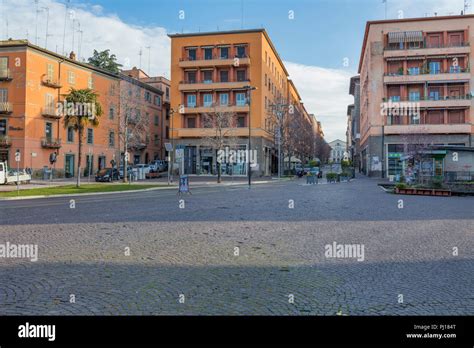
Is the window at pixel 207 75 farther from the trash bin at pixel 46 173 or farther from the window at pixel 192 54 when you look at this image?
the trash bin at pixel 46 173

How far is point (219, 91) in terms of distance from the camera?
56.8 meters

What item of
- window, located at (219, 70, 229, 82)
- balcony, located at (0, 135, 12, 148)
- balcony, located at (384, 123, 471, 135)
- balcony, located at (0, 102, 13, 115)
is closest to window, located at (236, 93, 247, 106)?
window, located at (219, 70, 229, 82)

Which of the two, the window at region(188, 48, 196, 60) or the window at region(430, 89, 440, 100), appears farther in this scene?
the window at region(188, 48, 196, 60)

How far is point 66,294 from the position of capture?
17.1 feet

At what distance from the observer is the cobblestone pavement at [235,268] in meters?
4.87

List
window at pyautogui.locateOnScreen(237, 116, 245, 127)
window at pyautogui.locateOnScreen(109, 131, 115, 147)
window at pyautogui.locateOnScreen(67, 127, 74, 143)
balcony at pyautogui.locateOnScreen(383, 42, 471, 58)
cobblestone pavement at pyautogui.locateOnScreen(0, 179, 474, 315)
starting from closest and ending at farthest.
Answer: cobblestone pavement at pyautogui.locateOnScreen(0, 179, 474, 315) → window at pyautogui.locateOnScreen(67, 127, 74, 143) → balcony at pyautogui.locateOnScreen(383, 42, 471, 58) → window at pyautogui.locateOnScreen(109, 131, 115, 147) → window at pyautogui.locateOnScreen(237, 116, 245, 127)

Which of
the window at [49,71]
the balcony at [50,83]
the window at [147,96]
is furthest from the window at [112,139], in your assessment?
the window at [49,71]

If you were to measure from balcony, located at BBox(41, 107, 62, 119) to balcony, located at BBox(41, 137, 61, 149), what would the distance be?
8.40 ft

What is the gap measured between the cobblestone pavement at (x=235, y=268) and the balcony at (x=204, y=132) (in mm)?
40711

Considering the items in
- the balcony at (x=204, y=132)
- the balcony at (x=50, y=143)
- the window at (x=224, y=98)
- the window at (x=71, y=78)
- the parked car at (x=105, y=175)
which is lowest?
the parked car at (x=105, y=175)

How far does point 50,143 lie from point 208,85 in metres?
22.4

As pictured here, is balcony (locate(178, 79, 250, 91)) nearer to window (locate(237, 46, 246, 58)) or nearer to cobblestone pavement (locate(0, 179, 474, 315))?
window (locate(237, 46, 246, 58))

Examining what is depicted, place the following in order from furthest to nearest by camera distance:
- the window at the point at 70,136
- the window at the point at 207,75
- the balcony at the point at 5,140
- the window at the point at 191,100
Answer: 1. the window at the point at 191,100
2. the window at the point at 207,75
3. the window at the point at 70,136
4. the balcony at the point at 5,140

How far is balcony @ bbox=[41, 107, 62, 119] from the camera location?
4409 cm
